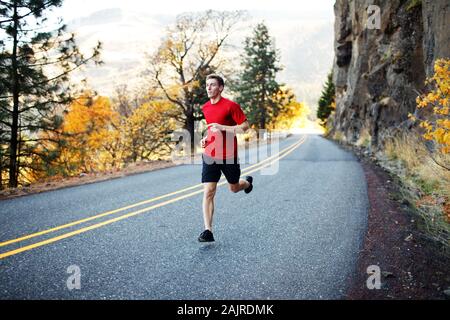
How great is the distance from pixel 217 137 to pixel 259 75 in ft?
116

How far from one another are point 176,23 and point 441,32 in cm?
1845

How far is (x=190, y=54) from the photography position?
22406mm

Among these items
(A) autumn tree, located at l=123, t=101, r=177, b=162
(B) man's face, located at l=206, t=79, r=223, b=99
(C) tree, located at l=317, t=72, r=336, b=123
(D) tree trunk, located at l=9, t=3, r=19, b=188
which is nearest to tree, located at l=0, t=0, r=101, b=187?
(D) tree trunk, located at l=9, t=3, r=19, b=188

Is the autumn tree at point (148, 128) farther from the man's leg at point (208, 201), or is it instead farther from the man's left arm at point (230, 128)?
the man's left arm at point (230, 128)

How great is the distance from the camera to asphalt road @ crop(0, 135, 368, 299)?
2.67 metres

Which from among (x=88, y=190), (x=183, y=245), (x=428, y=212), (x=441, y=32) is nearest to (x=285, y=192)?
(x=428, y=212)

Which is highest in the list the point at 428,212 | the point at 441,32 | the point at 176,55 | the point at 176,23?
the point at 176,23

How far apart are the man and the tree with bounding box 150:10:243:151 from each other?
18697 millimetres

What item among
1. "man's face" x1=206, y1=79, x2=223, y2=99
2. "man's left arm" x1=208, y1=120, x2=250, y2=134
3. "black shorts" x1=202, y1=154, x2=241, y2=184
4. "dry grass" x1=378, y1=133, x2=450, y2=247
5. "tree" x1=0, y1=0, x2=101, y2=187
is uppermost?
"tree" x1=0, y1=0, x2=101, y2=187

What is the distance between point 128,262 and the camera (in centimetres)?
319

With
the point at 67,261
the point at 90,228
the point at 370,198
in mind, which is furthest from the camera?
the point at 370,198

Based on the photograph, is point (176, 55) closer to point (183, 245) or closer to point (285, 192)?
point (285, 192)

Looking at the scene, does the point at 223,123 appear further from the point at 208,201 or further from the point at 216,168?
the point at 208,201

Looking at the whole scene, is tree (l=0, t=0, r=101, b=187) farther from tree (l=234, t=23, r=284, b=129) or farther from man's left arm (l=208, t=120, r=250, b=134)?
tree (l=234, t=23, r=284, b=129)
